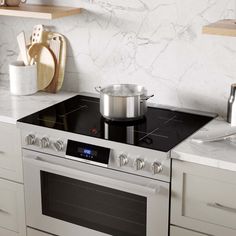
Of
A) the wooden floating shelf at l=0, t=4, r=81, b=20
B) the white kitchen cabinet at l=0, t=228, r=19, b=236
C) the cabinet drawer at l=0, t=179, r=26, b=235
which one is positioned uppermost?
the wooden floating shelf at l=0, t=4, r=81, b=20

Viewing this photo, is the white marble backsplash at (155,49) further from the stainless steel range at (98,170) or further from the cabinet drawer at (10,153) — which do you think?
the cabinet drawer at (10,153)

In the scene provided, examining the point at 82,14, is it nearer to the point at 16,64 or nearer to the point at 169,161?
the point at 16,64

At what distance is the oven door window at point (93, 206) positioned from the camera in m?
2.56

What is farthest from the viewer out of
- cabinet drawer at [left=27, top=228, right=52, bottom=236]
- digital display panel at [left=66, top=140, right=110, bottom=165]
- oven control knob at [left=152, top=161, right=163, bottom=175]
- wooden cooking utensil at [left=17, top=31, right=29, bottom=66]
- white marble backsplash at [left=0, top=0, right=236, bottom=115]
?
wooden cooking utensil at [left=17, top=31, right=29, bottom=66]

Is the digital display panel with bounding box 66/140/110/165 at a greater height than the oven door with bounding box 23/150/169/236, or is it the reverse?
the digital display panel with bounding box 66/140/110/165

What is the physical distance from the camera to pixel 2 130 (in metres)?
2.86

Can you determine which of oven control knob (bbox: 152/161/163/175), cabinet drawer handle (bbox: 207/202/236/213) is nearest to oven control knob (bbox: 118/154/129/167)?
oven control knob (bbox: 152/161/163/175)

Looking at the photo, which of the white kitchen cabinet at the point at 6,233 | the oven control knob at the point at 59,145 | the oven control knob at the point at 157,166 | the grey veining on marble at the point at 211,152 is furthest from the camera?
the white kitchen cabinet at the point at 6,233

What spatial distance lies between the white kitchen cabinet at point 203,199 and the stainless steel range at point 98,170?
0.18ft

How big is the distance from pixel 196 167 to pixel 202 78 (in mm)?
670

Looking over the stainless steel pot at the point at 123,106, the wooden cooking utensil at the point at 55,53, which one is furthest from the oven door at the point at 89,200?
the wooden cooking utensil at the point at 55,53

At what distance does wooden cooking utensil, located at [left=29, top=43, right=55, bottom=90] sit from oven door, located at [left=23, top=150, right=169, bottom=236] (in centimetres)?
61

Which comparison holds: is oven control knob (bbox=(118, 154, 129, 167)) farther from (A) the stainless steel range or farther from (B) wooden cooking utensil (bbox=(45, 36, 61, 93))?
(B) wooden cooking utensil (bbox=(45, 36, 61, 93))

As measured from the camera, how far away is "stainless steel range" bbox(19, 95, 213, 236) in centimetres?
246
